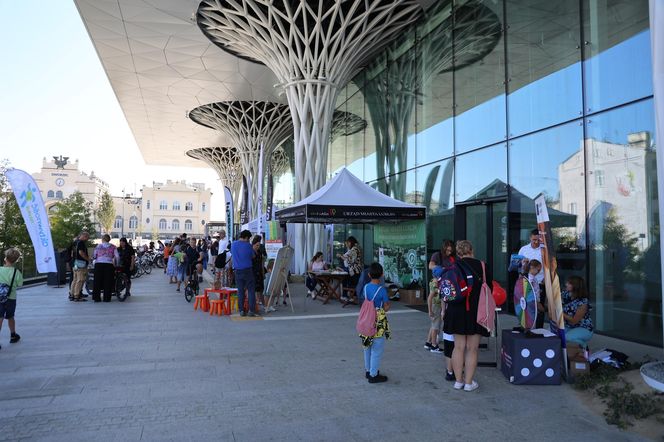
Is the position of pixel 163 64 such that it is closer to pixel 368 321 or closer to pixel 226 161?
pixel 368 321

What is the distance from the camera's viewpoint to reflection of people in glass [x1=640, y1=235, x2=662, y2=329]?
280 inches

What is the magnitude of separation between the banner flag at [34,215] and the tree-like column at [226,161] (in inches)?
1196

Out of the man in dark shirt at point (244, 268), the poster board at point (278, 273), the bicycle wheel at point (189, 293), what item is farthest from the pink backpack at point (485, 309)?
the bicycle wheel at point (189, 293)

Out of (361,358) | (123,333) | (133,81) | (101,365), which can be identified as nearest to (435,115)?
(361,358)

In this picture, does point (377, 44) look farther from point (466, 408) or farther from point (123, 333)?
point (466, 408)

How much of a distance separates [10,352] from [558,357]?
7179mm

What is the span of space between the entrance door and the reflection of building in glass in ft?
6.16

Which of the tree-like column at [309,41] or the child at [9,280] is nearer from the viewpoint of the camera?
the child at [9,280]

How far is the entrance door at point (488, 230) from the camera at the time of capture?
1046 cm

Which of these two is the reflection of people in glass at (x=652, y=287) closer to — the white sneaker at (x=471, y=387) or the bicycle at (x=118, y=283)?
the white sneaker at (x=471, y=387)

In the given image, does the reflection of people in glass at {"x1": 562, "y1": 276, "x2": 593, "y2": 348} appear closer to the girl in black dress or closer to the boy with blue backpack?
the girl in black dress

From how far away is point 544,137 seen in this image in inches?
368

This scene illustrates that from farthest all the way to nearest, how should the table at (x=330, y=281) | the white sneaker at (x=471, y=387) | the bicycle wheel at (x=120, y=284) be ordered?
the bicycle wheel at (x=120, y=284), the table at (x=330, y=281), the white sneaker at (x=471, y=387)

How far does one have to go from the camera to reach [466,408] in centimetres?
442
